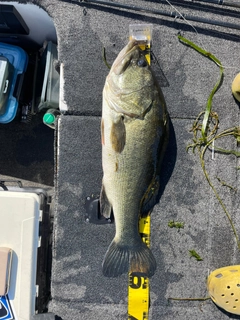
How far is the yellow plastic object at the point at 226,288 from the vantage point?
2.12 m

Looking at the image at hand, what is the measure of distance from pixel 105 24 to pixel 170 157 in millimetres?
1117

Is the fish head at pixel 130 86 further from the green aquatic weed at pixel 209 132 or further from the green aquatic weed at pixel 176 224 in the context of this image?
the green aquatic weed at pixel 176 224

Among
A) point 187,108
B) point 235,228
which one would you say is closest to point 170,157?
point 187,108

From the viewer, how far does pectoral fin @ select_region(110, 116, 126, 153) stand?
1.93 metres

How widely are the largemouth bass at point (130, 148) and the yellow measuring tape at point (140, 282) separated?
4.8 inches

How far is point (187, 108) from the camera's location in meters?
2.38

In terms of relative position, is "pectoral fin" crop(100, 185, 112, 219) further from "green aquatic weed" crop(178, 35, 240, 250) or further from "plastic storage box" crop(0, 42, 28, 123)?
"plastic storage box" crop(0, 42, 28, 123)

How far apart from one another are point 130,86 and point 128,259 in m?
1.17

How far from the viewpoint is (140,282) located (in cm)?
231

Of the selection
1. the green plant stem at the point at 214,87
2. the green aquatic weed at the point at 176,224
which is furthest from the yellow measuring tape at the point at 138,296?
the green plant stem at the point at 214,87

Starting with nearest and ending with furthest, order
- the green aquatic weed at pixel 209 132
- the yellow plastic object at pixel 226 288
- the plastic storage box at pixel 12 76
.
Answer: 1. the yellow plastic object at pixel 226 288
2. the green aquatic weed at pixel 209 132
3. the plastic storage box at pixel 12 76

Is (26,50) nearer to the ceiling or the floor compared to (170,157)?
nearer to the ceiling

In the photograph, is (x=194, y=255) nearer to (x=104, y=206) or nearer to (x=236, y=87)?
(x=104, y=206)

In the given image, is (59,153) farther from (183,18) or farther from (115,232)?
(183,18)
